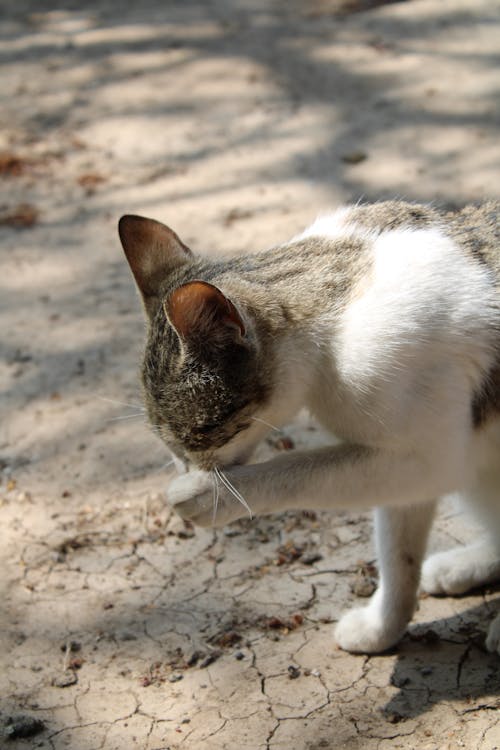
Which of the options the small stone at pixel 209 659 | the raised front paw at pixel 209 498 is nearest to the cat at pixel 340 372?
the raised front paw at pixel 209 498

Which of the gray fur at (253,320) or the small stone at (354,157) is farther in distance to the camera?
the small stone at (354,157)

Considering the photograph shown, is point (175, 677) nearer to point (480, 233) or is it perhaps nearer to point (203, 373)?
point (203, 373)

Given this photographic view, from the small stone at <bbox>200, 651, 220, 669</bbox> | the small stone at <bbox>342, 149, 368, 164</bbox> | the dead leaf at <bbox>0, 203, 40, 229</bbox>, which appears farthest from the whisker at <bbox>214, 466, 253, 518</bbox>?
the small stone at <bbox>342, 149, 368, 164</bbox>

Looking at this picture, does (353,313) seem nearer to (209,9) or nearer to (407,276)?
(407,276)

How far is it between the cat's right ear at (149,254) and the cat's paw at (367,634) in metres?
1.12

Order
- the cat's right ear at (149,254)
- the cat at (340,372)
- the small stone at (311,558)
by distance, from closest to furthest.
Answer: the cat at (340,372), the cat's right ear at (149,254), the small stone at (311,558)

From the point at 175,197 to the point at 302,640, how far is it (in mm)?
3025

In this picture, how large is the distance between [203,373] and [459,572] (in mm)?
1216

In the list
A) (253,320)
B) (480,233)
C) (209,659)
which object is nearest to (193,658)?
(209,659)

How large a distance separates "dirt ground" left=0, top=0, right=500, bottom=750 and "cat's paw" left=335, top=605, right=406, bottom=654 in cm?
5

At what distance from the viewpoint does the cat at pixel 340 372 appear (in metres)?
Answer: 2.41

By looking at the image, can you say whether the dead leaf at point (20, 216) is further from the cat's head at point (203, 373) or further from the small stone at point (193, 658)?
the small stone at point (193, 658)

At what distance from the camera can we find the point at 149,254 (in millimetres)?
2744

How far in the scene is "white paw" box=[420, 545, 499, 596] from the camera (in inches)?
120
